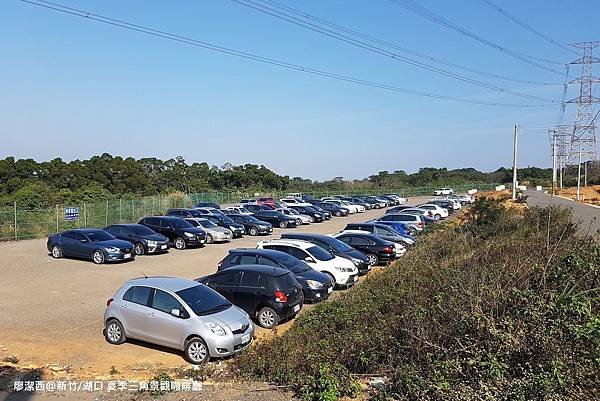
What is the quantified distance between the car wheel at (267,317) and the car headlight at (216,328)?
269cm

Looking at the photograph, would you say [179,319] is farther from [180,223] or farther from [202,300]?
[180,223]

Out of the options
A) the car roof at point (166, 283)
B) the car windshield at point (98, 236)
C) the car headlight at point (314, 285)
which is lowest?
the car headlight at point (314, 285)

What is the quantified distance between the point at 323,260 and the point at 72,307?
26.2 feet

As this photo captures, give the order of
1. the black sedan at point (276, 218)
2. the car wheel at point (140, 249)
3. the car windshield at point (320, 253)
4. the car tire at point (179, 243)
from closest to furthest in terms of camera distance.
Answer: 1. the car windshield at point (320, 253)
2. the car wheel at point (140, 249)
3. the car tire at point (179, 243)
4. the black sedan at point (276, 218)

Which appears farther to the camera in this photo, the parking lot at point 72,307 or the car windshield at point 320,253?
the car windshield at point 320,253

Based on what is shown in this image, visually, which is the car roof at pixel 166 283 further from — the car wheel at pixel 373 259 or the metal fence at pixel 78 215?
the metal fence at pixel 78 215

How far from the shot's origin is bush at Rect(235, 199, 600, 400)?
5789mm

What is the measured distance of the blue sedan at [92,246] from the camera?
847 inches

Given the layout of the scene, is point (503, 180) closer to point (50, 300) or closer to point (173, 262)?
point (173, 262)

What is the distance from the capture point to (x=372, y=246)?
22391 millimetres

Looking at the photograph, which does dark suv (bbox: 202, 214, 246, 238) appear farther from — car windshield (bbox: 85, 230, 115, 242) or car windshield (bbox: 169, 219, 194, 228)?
car windshield (bbox: 85, 230, 115, 242)

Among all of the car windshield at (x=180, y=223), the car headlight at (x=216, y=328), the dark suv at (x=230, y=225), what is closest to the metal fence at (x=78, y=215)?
the dark suv at (x=230, y=225)

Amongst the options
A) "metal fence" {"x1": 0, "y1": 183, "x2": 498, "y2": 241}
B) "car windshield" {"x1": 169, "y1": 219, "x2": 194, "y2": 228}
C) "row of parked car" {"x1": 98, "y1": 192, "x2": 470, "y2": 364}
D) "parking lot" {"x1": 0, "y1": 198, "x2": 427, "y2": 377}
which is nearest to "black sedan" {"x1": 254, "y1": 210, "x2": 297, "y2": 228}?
"metal fence" {"x1": 0, "y1": 183, "x2": 498, "y2": 241}

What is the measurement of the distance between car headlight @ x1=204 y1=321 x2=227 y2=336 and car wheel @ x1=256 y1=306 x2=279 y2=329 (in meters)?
2.69
